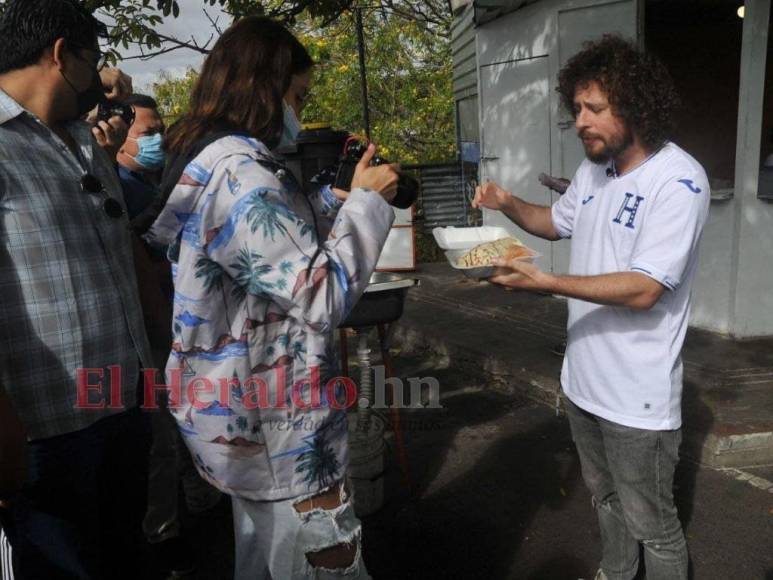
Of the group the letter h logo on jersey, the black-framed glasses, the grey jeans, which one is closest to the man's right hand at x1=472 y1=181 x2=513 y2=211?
the letter h logo on jersey

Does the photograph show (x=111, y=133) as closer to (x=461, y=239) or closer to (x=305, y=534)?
(x=461, y=239)

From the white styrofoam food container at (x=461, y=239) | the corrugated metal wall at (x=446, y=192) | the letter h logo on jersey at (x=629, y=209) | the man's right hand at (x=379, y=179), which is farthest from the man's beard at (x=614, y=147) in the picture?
the corrugated metal wall at (x=446, y=192)

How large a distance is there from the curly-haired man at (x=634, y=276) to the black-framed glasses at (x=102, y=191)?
48.2 inches

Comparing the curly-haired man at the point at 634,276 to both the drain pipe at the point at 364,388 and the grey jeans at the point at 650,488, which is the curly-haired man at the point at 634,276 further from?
the drain pipe at the point at 364,388

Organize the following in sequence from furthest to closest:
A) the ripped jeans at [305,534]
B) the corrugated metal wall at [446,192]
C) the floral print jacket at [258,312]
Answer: the corrugated metal wall at [446,192], the ripped jeans at [305,534], the floral print jacket at [258,312]

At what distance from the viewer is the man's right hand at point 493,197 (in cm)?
279

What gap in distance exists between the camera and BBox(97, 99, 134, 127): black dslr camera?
8.75 feet

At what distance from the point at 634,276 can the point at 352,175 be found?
2.99 ft

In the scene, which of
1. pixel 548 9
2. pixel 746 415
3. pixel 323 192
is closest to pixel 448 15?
pixel 548 9

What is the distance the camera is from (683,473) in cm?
369

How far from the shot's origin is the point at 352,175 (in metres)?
2.05

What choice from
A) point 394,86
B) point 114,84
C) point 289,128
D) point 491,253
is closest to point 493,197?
point 491,253

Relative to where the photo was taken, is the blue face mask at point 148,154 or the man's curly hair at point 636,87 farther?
the blue face mask at point 148,154

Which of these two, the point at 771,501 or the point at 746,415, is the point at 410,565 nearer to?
the point at 771,501
